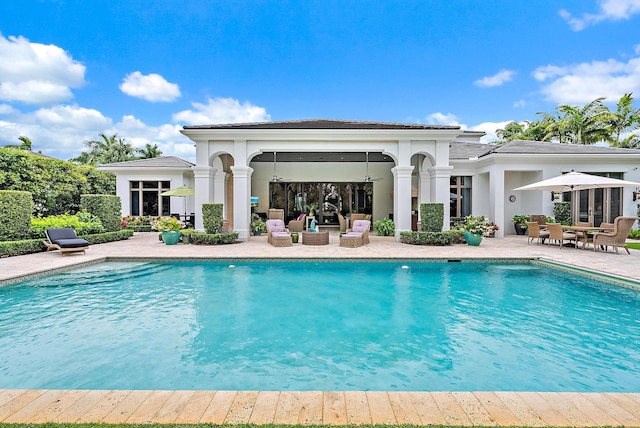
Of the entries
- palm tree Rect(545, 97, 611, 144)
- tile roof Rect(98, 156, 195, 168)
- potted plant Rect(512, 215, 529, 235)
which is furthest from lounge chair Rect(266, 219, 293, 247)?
palm tree Rect(545, 97, 611, 144)

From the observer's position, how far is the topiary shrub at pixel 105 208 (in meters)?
13.3

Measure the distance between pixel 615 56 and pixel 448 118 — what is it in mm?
16193

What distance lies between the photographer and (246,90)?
2436cm

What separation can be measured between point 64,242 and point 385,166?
630 inches

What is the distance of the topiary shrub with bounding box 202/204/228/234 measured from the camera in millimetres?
12609

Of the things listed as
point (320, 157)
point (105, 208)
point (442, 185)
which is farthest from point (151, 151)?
point (442, 185)

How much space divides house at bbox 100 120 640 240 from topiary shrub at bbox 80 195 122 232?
3381 millimetres

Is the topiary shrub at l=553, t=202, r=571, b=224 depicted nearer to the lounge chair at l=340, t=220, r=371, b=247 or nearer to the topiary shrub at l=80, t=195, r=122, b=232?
the lounge chair at l=340, t=220, r=371, b=247

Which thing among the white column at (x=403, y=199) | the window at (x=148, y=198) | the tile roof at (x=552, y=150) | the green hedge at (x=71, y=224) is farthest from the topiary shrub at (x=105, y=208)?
the tile roof at (x=552, y=150)

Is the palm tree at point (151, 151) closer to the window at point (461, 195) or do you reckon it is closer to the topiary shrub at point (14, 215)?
the topiary shrub at point (14, 215)

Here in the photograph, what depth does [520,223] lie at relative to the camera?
15562 millimetres

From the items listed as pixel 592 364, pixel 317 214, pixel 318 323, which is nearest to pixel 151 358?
pixel 318 323

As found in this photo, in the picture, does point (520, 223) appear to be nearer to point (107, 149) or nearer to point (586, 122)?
point (586, 122)

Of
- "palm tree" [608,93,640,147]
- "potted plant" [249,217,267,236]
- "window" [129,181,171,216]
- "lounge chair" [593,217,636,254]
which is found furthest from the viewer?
"palm tree" [608,93,640,147]
